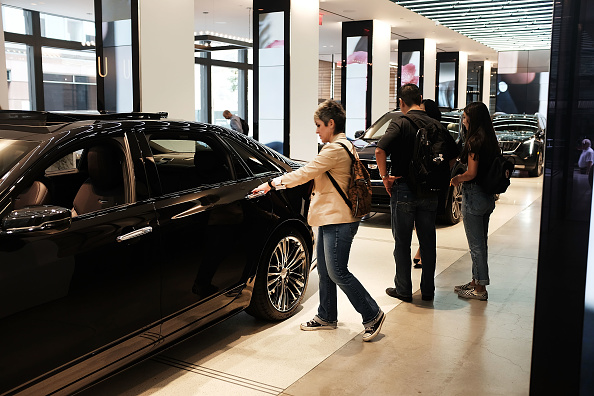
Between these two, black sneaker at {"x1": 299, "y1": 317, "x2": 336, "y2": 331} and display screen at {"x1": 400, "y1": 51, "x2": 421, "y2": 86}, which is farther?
display screen at {"x1": 400, "y1": 51, "x2": 421, "y2": 86}

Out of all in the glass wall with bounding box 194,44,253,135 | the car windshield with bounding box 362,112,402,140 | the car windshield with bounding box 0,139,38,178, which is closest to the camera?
the car windshield with bounding box 0,139,38,178

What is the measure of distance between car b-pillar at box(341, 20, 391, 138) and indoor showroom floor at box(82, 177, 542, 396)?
14.0m

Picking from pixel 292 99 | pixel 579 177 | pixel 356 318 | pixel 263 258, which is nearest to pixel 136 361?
pixel 263 258

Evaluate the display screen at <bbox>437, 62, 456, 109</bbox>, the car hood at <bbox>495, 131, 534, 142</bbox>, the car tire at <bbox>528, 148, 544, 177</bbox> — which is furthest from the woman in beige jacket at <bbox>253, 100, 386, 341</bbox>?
the display screen at <bbox>437, 62, 456, 109</bbox>

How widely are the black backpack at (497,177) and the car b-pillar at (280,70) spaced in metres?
9.10

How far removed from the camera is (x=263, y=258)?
14.2 ft

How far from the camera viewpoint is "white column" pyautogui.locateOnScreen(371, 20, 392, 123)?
19594mm

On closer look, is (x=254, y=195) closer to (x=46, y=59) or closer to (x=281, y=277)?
(x=281, y=277)

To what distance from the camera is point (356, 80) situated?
64.0ft

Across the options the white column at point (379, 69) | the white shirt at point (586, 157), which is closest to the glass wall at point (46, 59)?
the white column at point (379, 69)

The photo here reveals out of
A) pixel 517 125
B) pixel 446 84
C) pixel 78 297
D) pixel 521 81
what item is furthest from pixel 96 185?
pixel 521 81

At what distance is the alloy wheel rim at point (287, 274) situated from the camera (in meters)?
4.49

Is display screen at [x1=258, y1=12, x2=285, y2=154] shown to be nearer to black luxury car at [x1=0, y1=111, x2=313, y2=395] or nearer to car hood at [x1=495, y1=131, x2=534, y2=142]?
car hood at [x1=495, y1=131, x2=534, y2=142]

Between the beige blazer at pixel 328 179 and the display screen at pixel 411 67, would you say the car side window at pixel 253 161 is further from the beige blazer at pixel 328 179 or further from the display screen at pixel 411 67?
the display screen at pixel 411 67
